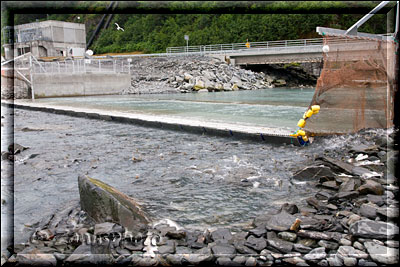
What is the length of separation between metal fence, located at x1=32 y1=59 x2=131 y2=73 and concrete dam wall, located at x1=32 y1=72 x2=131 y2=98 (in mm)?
416

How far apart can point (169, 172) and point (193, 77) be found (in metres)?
27.6

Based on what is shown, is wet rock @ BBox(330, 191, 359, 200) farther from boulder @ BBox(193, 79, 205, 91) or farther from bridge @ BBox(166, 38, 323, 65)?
bridge @ BBox(166, 38, 323, 65)

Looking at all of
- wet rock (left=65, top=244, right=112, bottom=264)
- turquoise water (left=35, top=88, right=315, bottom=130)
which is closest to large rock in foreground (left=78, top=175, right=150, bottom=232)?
wet rock (left=65, top=244, right=112, bottom=264)

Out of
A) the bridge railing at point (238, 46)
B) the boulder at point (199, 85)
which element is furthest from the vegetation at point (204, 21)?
the boulder at point (199, 85)

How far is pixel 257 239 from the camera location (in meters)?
3.25

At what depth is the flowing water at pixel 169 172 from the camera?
13.9 feet

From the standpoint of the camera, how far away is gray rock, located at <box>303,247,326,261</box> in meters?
2.83

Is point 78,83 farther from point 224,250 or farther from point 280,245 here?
point 280,245

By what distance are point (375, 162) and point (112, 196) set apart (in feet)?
14.2

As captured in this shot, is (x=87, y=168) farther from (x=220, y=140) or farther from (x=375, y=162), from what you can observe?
(x=375, y=162)

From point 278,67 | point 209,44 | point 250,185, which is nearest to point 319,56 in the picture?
point 278,67

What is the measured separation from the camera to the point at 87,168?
20.1 ft

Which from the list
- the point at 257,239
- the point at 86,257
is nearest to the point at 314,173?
the point at 257,239

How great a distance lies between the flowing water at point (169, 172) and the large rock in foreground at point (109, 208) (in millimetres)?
385
